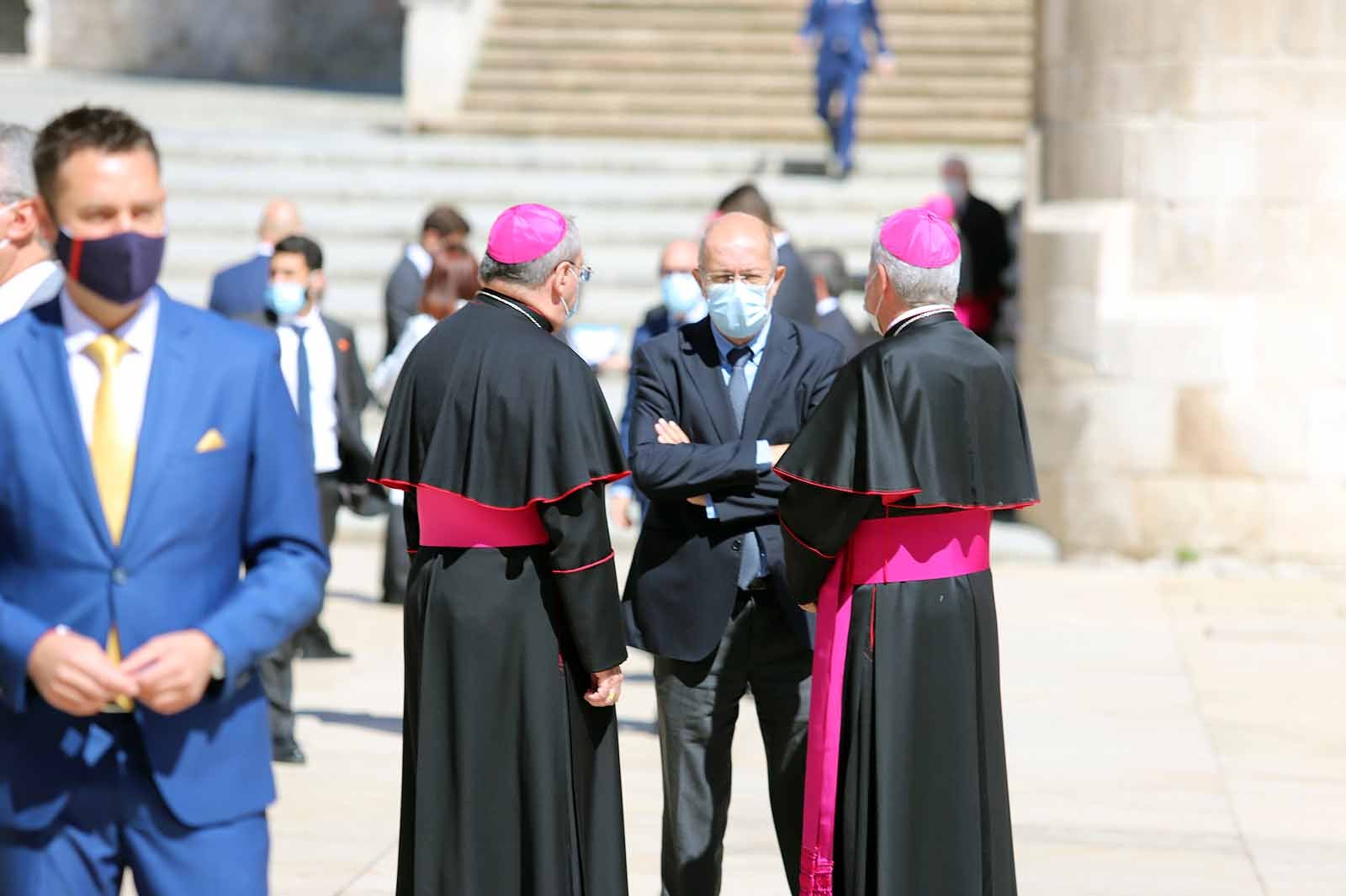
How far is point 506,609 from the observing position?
457 cm

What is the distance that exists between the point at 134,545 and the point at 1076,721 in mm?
5354

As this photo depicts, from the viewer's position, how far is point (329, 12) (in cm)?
2581

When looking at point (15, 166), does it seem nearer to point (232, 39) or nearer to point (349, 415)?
point (349, 415)

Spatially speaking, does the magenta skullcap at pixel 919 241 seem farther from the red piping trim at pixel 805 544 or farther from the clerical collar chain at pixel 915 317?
the red piping trim at pixel 805 544

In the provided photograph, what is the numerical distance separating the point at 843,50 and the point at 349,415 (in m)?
8.48

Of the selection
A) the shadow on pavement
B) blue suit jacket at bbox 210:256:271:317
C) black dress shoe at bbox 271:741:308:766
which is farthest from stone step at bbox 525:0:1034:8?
black dress shoe at bbox 271:741:308:766

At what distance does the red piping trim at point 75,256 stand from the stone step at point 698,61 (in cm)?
1560

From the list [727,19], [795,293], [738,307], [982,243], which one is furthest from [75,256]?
[727,19]

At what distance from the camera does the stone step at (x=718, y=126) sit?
683 inches

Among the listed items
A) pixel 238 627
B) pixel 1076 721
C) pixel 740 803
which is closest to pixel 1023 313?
pixel 1076 721

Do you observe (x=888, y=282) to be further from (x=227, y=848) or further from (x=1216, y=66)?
(x=1216, y=66)

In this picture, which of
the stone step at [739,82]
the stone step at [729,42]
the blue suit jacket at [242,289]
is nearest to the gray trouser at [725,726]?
the blue suit jacket at [242,289]

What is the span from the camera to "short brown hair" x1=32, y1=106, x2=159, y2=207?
127 inches

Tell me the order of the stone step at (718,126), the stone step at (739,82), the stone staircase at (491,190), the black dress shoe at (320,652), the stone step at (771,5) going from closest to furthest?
the black dress shoe at (320,652)
the stone staircase at (491,190)
the stone step at (718,126)
the stone step at (739,82)
the stone step at (771,5)
